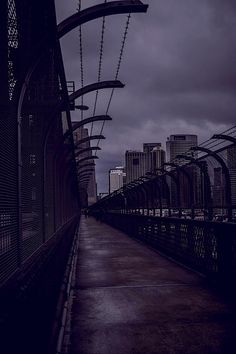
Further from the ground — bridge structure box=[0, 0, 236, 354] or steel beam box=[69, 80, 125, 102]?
steel beam box=[69, 80, 125, 102]

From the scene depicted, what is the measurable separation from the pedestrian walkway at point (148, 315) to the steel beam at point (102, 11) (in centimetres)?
414

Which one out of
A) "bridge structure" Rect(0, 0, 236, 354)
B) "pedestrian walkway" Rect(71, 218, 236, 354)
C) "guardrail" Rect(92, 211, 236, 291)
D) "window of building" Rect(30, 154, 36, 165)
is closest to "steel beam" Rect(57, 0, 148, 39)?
"bridge structure" Rect(0, 0, 236, 354)

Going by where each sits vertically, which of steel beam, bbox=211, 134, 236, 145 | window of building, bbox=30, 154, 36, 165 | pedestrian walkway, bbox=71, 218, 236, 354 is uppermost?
steel beam, bbox=211, 134, 236, 145

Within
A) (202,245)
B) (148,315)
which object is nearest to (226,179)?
(202,245)

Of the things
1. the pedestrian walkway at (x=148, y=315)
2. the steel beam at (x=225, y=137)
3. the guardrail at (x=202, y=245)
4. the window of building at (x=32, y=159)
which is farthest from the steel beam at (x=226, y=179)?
the window of building at (x=32, y=159)

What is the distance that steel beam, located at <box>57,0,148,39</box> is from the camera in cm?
633

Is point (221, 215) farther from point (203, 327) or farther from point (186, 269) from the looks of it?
point (203, 327)

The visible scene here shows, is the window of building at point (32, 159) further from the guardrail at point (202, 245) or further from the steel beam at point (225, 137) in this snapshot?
the steel beam at point (225, 137)

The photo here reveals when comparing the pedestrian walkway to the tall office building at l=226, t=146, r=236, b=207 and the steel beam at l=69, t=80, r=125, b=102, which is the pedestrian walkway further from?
the steel beam at l=69, t=80, r=125, b=102

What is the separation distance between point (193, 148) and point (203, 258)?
15.0ft

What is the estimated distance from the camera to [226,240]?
7.37 metres

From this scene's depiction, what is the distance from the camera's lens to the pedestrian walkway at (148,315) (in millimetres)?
4734

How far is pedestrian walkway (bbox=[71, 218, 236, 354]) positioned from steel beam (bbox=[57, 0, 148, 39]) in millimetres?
4144

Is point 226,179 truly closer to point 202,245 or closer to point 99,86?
point 202,245
